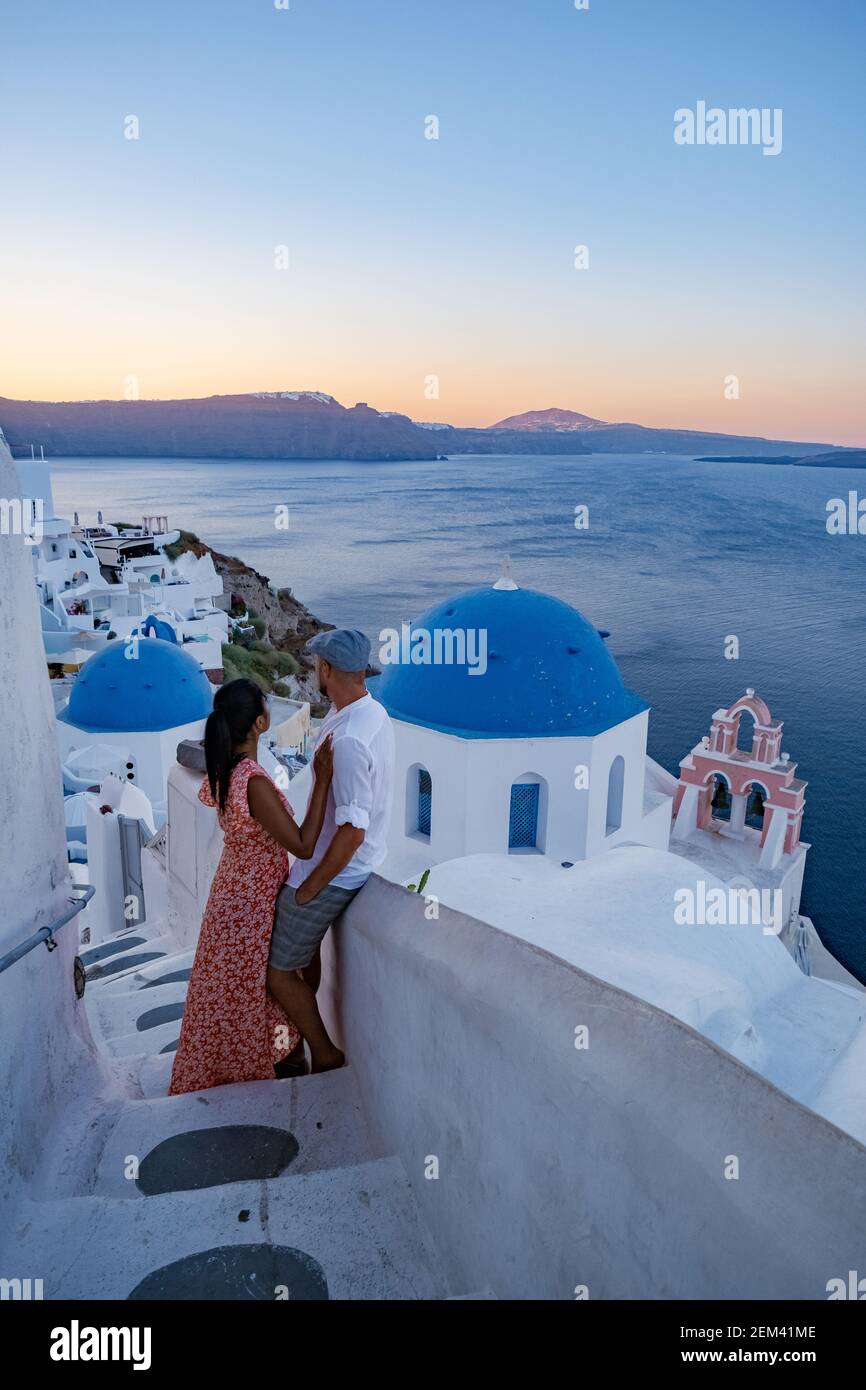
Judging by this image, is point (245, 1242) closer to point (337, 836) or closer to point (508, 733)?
point (337, 836)

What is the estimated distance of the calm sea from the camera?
37.9 metres

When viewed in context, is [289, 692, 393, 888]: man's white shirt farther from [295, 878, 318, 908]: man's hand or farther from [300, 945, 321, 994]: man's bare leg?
[300, 945, 321, 994]: man's bare leg

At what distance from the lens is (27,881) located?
103 inches

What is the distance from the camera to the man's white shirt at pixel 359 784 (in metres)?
2.68

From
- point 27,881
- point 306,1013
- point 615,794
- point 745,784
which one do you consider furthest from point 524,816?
point 745,784

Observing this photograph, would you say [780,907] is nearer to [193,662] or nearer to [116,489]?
[193,662]

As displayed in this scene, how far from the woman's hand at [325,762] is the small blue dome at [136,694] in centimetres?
1413

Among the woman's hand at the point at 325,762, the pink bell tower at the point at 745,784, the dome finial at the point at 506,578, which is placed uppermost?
the dome finial at the point at 506,578

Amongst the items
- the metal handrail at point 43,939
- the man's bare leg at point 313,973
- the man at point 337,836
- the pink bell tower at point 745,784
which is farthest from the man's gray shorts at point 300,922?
the pink bell tower at point 745,784

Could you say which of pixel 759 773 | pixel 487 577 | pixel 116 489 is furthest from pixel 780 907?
pixel 116 489

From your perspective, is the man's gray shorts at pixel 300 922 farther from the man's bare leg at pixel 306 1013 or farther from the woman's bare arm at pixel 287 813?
the woman's bare arm at pixel 287 813

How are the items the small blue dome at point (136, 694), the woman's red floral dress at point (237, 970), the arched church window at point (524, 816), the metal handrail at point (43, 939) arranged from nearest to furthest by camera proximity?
the metal handrail at point (43, 939) → the woman's red floral dress at point (237, 970) → the arched church window at point (524, 816) → the small blue dome at point (136, 694)

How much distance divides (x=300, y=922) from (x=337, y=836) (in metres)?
0.41
